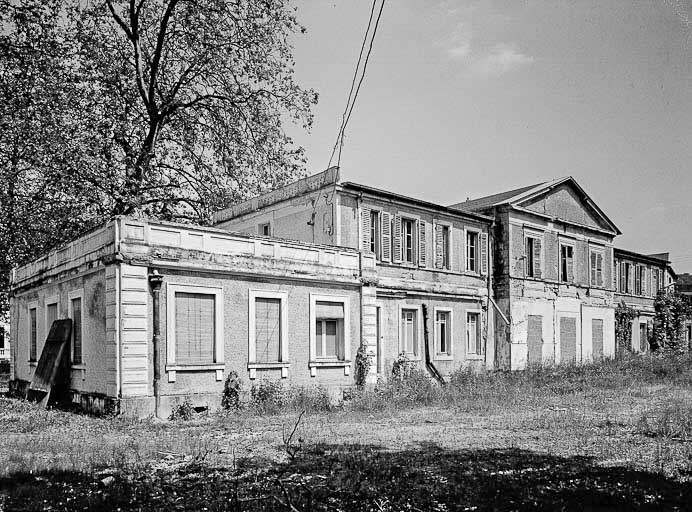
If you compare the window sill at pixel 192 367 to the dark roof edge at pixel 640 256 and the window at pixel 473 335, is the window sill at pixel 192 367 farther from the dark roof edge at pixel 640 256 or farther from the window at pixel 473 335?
the dark roof edge at pixel 640 256

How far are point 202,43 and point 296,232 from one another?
30.4ft

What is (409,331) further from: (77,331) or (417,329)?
(77,331)

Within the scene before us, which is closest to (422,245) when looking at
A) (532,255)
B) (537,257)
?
(532,255)

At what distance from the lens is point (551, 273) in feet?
99.3

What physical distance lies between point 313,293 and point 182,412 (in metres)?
5.22

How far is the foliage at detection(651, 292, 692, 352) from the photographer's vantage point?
42.3 m

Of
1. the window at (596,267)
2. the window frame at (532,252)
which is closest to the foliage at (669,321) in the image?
the window at (596,267)

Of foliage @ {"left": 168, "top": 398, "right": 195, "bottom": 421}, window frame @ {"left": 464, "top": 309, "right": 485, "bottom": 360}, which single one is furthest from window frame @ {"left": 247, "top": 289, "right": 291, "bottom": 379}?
window frame @ {"left": 464, "top": 309, "right": 485, "bottom": 360}

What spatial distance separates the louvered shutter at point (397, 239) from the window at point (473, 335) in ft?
15.8

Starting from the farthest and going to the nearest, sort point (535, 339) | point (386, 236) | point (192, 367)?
1. point (535, 339)
2. point (386, 236)
3. point (192, 367)

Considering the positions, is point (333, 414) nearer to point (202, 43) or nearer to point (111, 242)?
point (111, 242)

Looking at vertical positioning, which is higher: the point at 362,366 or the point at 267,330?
the point at 267,330

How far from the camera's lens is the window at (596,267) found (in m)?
33.4

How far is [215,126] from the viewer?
27781 mm
